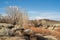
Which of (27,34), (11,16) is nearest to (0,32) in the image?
(27,34)

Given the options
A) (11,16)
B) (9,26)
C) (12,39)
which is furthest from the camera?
(11,16)

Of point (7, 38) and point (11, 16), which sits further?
point (11, 16)

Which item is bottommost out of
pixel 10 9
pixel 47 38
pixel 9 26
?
pixel 47 38

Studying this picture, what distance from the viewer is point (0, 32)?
13.3 metres

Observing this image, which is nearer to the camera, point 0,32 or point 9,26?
point 0,32

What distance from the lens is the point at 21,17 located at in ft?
80.5

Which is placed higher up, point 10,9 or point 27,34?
point 10,9

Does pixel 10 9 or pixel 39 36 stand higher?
pixel 10 9

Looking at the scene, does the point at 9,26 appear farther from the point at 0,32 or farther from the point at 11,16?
the point at 11,16

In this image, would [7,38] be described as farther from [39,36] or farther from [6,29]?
[39,36]

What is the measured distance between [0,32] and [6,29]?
21.9 inches

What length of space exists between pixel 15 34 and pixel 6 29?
733 millimetres

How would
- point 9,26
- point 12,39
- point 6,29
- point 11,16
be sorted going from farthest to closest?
1. point 11,16
2. point 9,26
3. point 6,29
4. point 12,39

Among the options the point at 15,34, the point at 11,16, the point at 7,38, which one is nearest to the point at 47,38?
the point at 15,34
